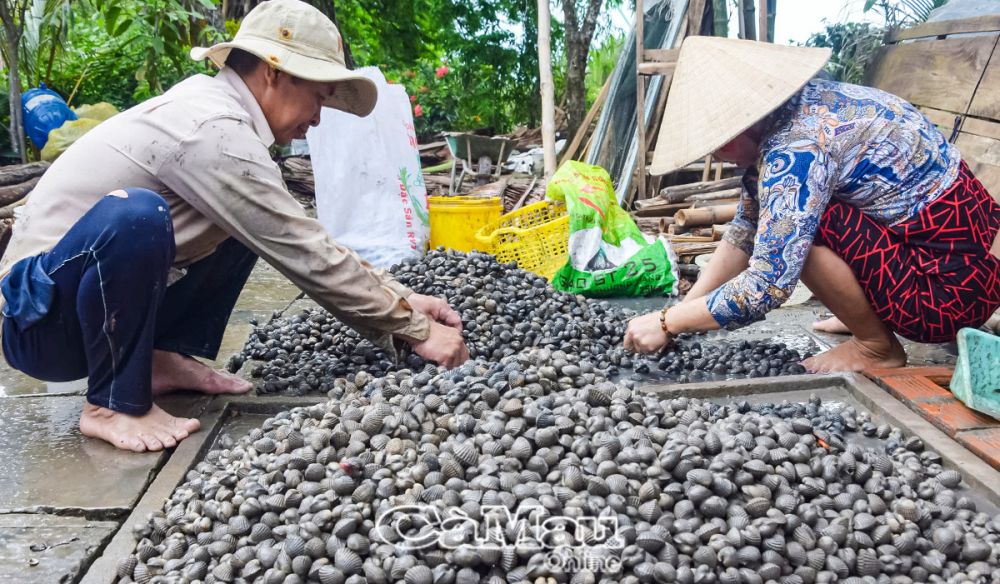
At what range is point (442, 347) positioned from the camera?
97.3 inches

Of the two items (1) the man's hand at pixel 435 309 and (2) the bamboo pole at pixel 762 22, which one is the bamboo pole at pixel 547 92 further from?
(1) the man's hand at pixel 435 309

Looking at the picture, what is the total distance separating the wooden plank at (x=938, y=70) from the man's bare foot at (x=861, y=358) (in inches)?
74.6

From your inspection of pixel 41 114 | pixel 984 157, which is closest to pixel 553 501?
pixel 984 157

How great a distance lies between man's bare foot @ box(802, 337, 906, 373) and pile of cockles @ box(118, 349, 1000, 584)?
583mm

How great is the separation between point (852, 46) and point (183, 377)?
479 cm

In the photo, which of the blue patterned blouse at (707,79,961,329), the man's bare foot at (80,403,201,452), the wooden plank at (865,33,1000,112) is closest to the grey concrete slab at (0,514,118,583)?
the man's bare foot at (80,403,201,452)

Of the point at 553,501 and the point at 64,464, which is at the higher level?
the point at 553,501

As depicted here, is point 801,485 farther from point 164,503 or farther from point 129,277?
point 129,277

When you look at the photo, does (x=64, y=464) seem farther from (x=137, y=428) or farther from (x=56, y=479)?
(x=137, y=428)

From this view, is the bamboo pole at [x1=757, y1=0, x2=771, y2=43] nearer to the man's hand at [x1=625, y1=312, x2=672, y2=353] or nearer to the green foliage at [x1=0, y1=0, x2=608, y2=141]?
the man's hand at [x1=625, y1=312, x2=672, y2=353]

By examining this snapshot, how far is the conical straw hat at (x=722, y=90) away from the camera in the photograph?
7.39 feet

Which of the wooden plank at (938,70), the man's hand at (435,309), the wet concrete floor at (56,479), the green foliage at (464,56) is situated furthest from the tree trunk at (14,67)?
the green foliage at (464,56)

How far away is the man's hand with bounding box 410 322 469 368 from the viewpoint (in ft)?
8.07

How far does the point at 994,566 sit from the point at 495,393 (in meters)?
1.18
